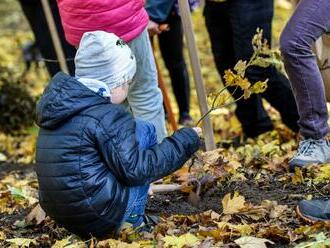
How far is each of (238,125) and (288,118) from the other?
1.04 metres

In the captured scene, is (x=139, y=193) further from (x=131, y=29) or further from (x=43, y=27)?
(x=43, y=27)

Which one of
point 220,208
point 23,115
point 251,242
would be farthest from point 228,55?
point 23,115

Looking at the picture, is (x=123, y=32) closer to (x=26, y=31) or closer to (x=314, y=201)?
(x=314, y=201)

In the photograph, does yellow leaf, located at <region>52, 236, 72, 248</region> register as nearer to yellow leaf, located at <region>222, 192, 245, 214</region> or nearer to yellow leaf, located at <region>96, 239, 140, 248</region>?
yellow leaf, located at <region>96, 239, 140, 248</region>

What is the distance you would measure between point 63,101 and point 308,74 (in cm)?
127

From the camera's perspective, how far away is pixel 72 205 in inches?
114

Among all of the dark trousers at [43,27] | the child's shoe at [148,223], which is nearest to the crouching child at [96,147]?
the child's shoe at [148,223]

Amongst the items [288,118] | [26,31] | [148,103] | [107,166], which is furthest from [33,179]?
[26,31]

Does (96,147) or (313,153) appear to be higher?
(96,147)

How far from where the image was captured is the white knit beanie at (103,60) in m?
2.96

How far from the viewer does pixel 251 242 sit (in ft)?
9.15

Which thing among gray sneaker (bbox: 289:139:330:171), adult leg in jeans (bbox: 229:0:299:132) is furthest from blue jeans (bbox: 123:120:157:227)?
adult leg in jeans (bbox: 229:0:299:132)

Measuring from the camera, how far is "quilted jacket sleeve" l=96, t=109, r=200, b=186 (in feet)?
9.29

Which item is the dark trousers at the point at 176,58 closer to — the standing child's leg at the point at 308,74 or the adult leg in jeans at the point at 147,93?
the adult leg in jeans at the point at 147,93
